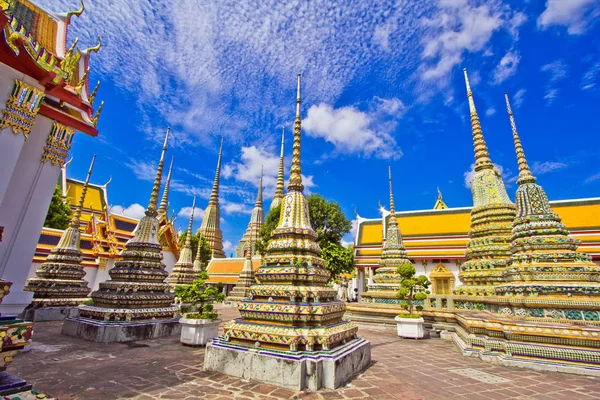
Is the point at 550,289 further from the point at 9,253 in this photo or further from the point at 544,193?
the point at 9,253

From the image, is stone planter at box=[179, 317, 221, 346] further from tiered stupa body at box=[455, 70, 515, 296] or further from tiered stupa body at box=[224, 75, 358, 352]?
tiered stupa body at box=[455, 70, 515, 296]

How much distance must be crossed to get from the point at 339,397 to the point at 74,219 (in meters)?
13.4

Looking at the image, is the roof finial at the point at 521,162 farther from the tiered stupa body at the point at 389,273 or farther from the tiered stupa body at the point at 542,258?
the tiered stupa body at the point at 389,273

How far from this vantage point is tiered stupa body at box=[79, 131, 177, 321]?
8.23 meters

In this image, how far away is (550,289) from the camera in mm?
6820

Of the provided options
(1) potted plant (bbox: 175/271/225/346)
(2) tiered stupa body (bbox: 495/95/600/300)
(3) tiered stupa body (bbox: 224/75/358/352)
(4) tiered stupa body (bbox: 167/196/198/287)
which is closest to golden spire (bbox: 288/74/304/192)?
(3) tiered stupa body (bbox: 224/75/358/352)

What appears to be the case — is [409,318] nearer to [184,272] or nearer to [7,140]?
[7,140]

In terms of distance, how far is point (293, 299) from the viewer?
16.5 feet

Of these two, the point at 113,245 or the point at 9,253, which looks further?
the point at 113,245

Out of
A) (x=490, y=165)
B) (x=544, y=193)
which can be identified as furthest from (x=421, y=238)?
(x=544, y=193)

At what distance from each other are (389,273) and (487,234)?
6.20 meters

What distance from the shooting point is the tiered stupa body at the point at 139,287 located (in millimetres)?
8234

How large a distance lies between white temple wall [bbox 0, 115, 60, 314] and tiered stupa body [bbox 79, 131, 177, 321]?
76.5 inches

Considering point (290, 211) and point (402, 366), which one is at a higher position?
point (290, 211)
